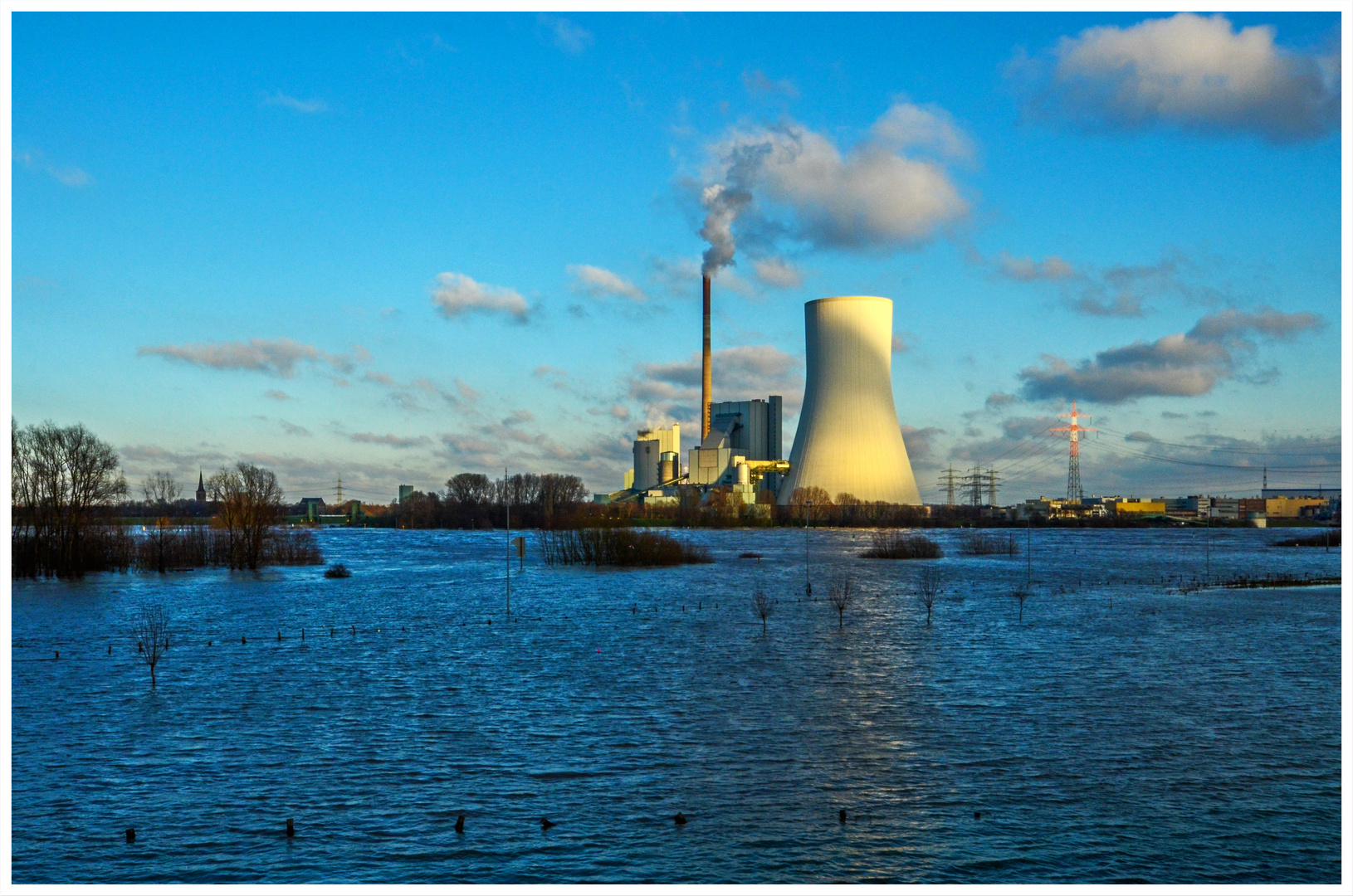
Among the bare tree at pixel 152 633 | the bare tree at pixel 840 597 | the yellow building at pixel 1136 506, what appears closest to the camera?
the bare tree at pixel 152 633

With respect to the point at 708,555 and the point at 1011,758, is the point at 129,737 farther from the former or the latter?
the point at 708,555

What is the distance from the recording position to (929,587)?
27.7m

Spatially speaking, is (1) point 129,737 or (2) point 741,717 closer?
(1) point 129,737

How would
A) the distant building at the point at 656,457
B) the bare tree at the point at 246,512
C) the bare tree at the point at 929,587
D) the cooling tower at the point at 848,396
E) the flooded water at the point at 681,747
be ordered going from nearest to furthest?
the flooded water at the point at 681,747
the bare tree at the point at 929,587
the bare tree at the point at 246,512
the cooling tower at the point at 848,396
the distant building at the point at 656,457

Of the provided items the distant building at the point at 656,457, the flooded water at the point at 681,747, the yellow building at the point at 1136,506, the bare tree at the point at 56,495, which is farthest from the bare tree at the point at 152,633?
the yellow building at the point at 1136,506

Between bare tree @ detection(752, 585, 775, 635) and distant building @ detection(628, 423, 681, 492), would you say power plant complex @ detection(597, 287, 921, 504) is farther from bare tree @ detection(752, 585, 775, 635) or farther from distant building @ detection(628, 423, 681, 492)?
bare tree @ detection(752, 585, 775, 635)

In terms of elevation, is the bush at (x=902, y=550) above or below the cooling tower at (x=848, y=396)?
below

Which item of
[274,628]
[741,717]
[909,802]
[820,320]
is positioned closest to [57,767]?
[741,717]

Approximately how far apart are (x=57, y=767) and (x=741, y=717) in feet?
23.4

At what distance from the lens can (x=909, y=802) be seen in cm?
966

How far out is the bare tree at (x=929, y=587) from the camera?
24516 mm

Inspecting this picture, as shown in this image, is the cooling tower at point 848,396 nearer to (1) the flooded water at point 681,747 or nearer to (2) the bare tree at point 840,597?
(2) the bare tree at point 840,597

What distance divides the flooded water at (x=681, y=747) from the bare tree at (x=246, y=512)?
1420 centimetres

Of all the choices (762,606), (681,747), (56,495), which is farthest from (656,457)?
(681,747)
